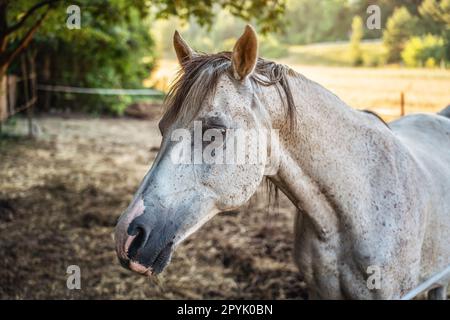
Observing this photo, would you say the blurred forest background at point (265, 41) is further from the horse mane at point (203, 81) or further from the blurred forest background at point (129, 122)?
the horse mane at point (203, 81)

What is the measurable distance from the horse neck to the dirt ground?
1.98 ft

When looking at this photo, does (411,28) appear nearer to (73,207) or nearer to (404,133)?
(404,133)

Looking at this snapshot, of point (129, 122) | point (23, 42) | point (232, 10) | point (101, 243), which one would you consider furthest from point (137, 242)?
point (129, 122)

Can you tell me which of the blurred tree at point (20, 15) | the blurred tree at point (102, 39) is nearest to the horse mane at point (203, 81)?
the blurred tree at point (102, 39)

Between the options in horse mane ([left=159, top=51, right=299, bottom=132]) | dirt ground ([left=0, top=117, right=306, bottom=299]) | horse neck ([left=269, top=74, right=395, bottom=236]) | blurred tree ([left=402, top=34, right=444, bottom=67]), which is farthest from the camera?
blurred tree ([left=402, top=34, right=444, bottom=67])

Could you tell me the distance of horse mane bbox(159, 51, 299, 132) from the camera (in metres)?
1.67

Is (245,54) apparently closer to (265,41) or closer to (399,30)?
(399,30)

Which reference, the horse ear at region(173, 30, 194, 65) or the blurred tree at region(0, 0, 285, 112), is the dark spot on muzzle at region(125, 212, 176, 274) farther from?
the blurred tree at region(0, 0, 285, 112)

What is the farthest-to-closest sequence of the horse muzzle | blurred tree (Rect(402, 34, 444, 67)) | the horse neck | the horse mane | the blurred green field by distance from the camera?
the blurred green field, blurred tree (Rect(402, 34, 444, 67)), the horse neck, the horse mane, the horse muzzle

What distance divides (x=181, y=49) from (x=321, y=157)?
82 centimetres

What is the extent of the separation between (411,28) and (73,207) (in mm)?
6462

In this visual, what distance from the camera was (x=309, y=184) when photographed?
77.9 inches

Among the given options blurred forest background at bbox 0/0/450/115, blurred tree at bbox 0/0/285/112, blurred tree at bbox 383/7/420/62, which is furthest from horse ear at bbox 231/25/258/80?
blurred tree at bbox 383/7/420/62
